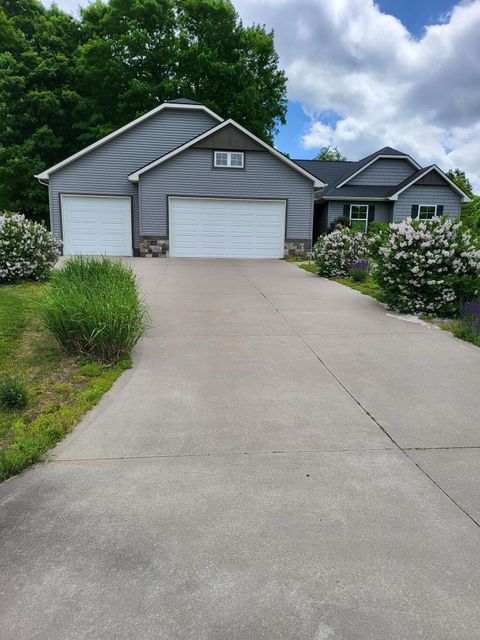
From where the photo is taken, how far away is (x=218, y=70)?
91.1ft

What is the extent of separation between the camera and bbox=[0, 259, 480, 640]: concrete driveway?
2006mm

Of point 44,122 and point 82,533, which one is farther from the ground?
point 44,122

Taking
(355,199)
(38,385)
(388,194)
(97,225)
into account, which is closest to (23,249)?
(38,385)

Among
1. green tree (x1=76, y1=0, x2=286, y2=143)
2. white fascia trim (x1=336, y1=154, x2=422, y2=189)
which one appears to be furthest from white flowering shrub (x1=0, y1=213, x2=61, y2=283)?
green tree (x1=76, y1=0, x2=286, y2=143)

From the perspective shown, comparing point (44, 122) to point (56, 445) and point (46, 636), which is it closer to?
point (56, 445)

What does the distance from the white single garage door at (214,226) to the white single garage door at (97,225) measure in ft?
7.10

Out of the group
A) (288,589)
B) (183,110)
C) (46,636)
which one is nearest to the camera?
(46,636)

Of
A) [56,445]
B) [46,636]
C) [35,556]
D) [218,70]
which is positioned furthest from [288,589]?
[218,70]

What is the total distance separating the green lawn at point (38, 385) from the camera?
3.45 m

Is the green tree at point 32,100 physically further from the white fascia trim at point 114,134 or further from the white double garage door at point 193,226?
the white double garage door at point 193,226

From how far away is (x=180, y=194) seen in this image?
741 inches

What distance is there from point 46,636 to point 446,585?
5.70 ft

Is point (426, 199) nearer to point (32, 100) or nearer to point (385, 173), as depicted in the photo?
point (385, 173)

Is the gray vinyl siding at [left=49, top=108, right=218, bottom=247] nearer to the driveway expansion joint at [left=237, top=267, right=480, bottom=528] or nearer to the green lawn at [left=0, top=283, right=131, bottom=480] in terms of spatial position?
the green lawn at [left=0, top=283, right=131, bottom=480]
